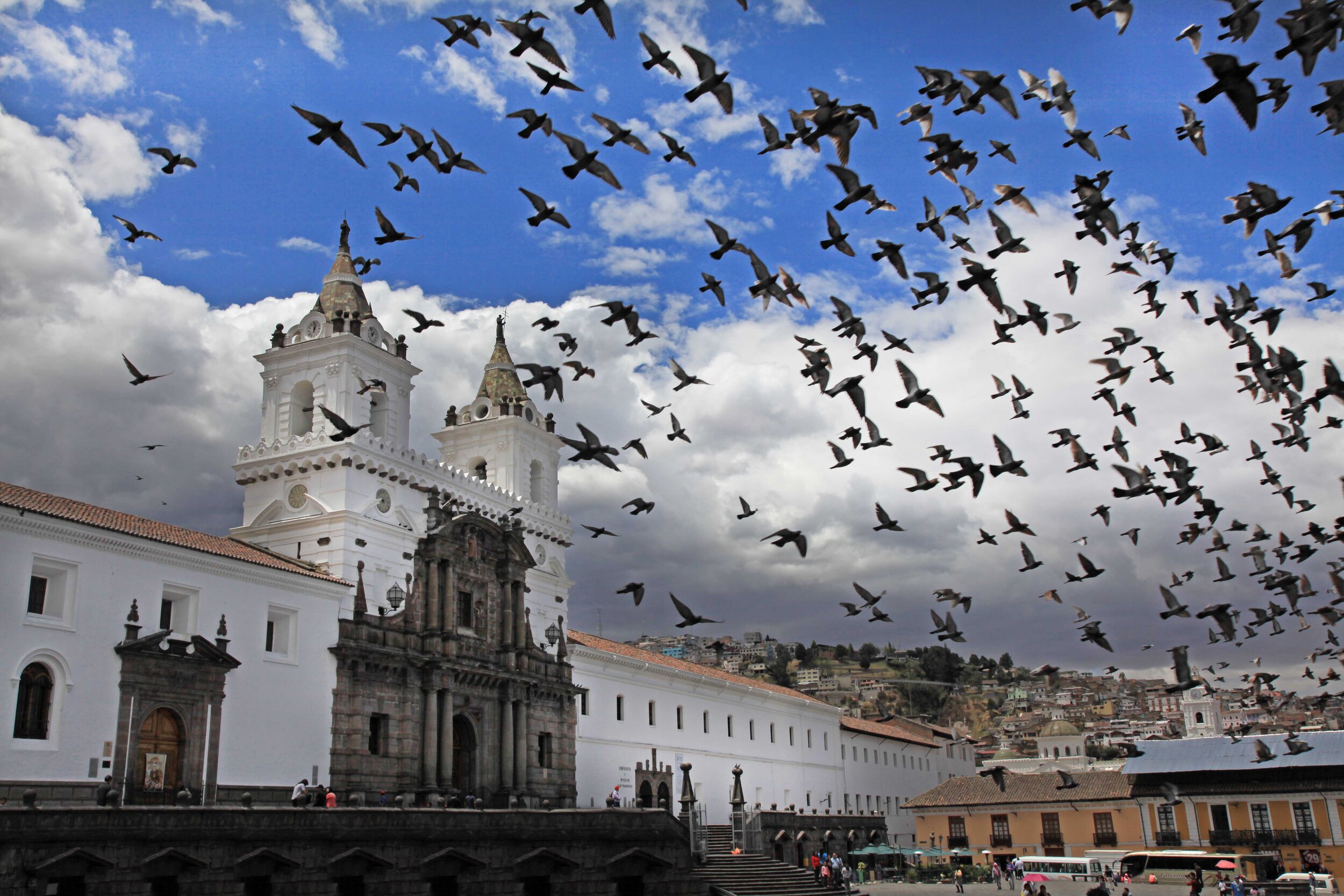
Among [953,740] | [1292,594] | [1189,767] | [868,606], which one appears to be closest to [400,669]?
[868,606]

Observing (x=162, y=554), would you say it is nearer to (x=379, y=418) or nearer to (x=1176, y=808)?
(x=379, y=418)

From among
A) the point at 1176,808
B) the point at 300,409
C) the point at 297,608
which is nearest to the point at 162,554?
the point at 297,608

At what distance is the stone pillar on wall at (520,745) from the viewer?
40969 millimetres

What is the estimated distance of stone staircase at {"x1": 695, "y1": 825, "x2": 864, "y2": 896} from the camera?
1508 inches

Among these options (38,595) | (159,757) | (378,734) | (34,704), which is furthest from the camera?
(378,734)

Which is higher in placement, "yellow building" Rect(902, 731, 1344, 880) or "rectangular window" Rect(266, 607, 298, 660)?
"rectangular window" Rect(266, 607, 298, 660)

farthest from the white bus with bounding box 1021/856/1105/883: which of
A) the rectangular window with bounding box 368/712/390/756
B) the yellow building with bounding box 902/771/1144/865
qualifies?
the rectangular window with bounding box 368/712/390/756

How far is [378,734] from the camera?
35750 mm

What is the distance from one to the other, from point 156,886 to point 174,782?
4.86 m

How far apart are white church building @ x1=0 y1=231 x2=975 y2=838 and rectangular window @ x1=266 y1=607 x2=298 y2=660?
46 millimetres

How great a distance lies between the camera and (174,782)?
1136 inches

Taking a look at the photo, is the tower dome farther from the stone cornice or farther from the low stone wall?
the low stone wall

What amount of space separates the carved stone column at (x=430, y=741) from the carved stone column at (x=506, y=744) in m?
3.76

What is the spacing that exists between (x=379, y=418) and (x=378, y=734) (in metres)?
12.3
